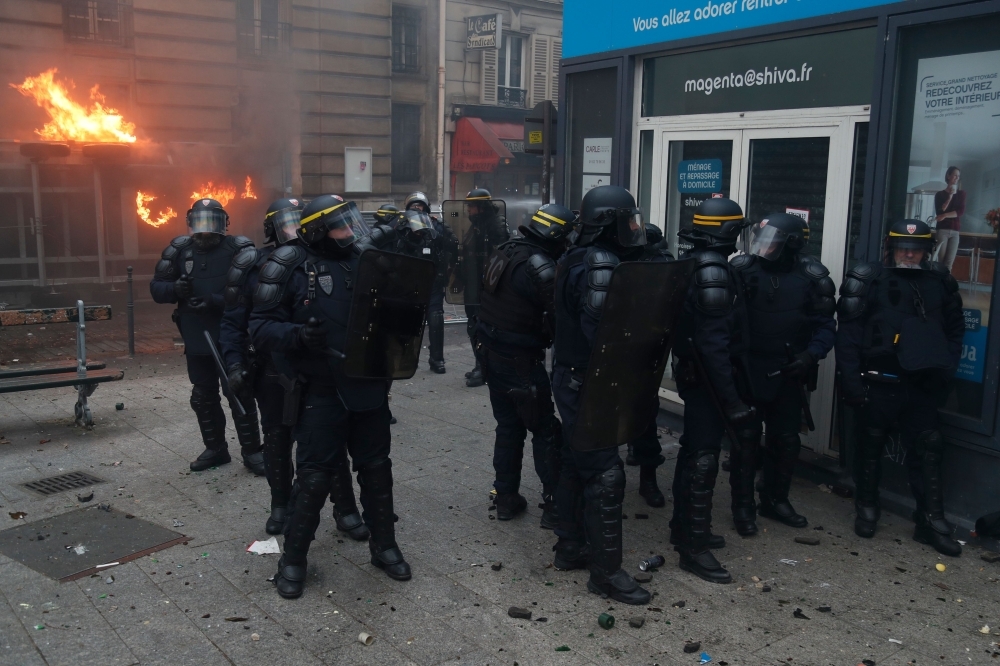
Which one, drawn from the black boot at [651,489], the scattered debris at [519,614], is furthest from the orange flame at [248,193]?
the scattered debris at [519,614]

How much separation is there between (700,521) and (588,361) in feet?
3.89

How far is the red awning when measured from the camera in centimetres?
2359

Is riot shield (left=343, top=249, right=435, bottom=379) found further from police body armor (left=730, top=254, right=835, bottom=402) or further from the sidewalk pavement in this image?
police body armor (left=730, top=254, right=835, bottom=402)

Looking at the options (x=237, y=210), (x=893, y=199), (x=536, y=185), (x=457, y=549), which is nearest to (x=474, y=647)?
(x=457, y=549)

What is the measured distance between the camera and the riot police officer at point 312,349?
4.39 m

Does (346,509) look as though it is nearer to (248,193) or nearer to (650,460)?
(650,460)

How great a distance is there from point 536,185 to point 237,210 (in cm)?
1144

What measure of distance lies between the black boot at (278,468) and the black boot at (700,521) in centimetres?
229

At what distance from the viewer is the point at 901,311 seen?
17.2ft

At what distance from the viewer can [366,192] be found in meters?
21.0

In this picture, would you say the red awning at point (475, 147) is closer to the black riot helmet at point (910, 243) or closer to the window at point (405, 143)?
the window at point (405, 143)

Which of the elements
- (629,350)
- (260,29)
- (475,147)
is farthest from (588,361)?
(475,147)

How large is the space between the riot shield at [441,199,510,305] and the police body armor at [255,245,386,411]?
408cm

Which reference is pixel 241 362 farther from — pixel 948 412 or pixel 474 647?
pixel 948 412
